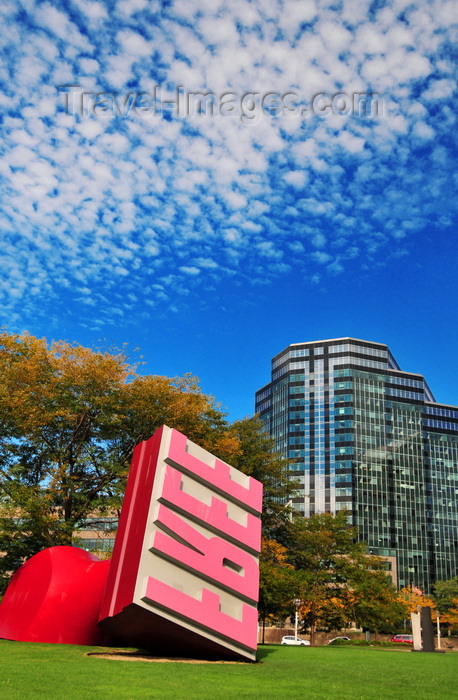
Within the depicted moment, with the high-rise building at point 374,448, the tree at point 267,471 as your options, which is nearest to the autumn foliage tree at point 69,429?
the tree at point 267,471

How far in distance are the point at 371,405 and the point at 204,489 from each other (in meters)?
90.5

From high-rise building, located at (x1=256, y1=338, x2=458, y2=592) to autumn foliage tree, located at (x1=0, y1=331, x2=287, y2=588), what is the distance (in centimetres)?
7102

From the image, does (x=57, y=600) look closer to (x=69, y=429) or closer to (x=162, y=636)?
(x=162, y=636)

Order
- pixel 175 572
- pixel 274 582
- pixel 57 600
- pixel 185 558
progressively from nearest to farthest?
pixel 175 572, pixel 185 558, pixel 57 600, pixel 274 582

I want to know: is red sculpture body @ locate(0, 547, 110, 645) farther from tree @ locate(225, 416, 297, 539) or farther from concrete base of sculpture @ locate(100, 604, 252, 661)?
tree @ locate(225, 416, 297, 539)

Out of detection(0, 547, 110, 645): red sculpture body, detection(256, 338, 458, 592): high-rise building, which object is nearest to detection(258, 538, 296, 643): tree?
detection(0, 547, 110, 645): red sculpture body

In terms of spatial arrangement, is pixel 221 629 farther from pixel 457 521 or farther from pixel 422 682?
pixel 457 521

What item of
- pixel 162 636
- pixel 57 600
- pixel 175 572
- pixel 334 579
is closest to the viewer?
pixel 175 572

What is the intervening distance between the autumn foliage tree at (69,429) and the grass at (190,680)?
10709 mm

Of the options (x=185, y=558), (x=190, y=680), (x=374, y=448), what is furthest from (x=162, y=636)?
(x=374, y=448)

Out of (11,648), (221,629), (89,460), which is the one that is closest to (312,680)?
(221,629)

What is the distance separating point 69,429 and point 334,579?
17935 mm

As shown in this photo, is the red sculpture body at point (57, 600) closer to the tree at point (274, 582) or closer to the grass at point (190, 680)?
the grass at point (190, 680)

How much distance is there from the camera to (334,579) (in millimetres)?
35219
